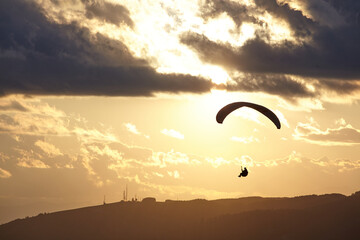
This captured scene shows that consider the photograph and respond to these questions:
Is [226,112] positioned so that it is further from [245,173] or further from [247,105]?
[245,173]

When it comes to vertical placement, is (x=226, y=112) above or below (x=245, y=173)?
above

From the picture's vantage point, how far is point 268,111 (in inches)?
4350

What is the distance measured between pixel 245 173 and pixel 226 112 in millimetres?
11526

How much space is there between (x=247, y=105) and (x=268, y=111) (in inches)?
129

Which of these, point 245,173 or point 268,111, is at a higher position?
point 268,111

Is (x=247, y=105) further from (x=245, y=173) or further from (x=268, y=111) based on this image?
(x=245, y=173)

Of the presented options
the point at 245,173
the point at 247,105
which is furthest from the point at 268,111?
the point at 245,173

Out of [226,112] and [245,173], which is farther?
[226,112]

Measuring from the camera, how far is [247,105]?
111 metres

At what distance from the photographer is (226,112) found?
111688mm

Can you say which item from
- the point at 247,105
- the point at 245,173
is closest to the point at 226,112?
the point at 247,105

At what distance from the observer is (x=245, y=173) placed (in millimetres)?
104500

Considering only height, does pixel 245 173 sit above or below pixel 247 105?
below
